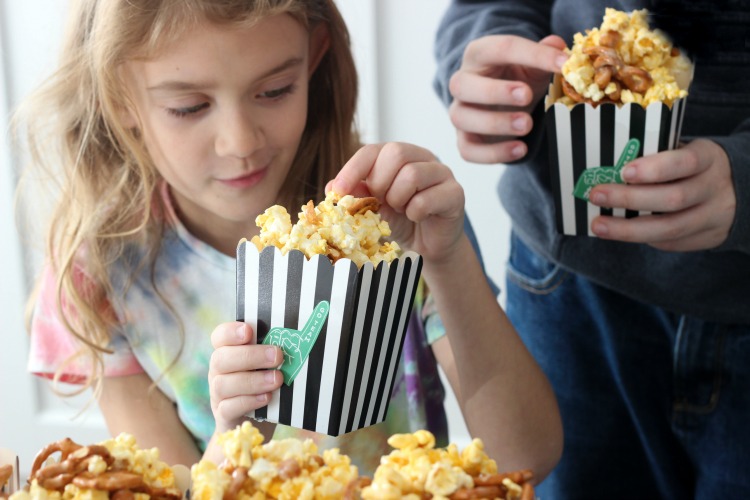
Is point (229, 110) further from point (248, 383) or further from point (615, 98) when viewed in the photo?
point (615, 98)

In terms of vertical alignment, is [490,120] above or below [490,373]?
above

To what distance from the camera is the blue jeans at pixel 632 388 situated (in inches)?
55.5

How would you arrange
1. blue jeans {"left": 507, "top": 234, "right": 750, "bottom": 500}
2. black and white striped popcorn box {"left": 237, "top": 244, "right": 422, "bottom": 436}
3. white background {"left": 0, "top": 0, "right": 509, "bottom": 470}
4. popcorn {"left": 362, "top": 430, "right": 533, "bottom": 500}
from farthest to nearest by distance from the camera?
1. white background {"left": 0, "top": 0, "right": 509, "bottom": 470}
2. blue jeans {"left": 507, "top": 234, "right": 750, "bottom": 500}
3. black and white striped popcorn box {"left": 237, "top": 244, "right": 422, "bottom": 436}
4. popcorn {"left": 362, "top": 430, "right": 533, "bottom": 500}

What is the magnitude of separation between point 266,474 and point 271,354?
0.19 meters

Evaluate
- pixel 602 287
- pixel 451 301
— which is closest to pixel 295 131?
pixel 451 301

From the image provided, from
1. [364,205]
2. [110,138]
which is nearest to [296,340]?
[364,205]

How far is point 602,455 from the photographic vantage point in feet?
5.21

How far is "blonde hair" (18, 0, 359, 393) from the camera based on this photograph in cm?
107

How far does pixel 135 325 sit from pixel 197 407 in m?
0.19

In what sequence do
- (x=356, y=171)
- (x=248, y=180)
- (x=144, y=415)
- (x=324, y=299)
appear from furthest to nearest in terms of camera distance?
(x=144, y=415) < (x=248, y=180) < (x=356, y=171) < (x=324, y=299)

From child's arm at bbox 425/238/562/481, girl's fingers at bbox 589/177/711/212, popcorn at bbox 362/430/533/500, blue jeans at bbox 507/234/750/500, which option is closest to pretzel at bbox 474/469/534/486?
popcorn at bbox 362/430/533/500

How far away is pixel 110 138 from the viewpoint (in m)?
1.25

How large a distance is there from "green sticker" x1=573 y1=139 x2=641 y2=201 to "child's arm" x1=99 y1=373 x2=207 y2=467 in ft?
2.22

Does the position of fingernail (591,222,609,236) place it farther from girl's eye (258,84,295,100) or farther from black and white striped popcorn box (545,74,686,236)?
girl's eye (258,84,295,100)
